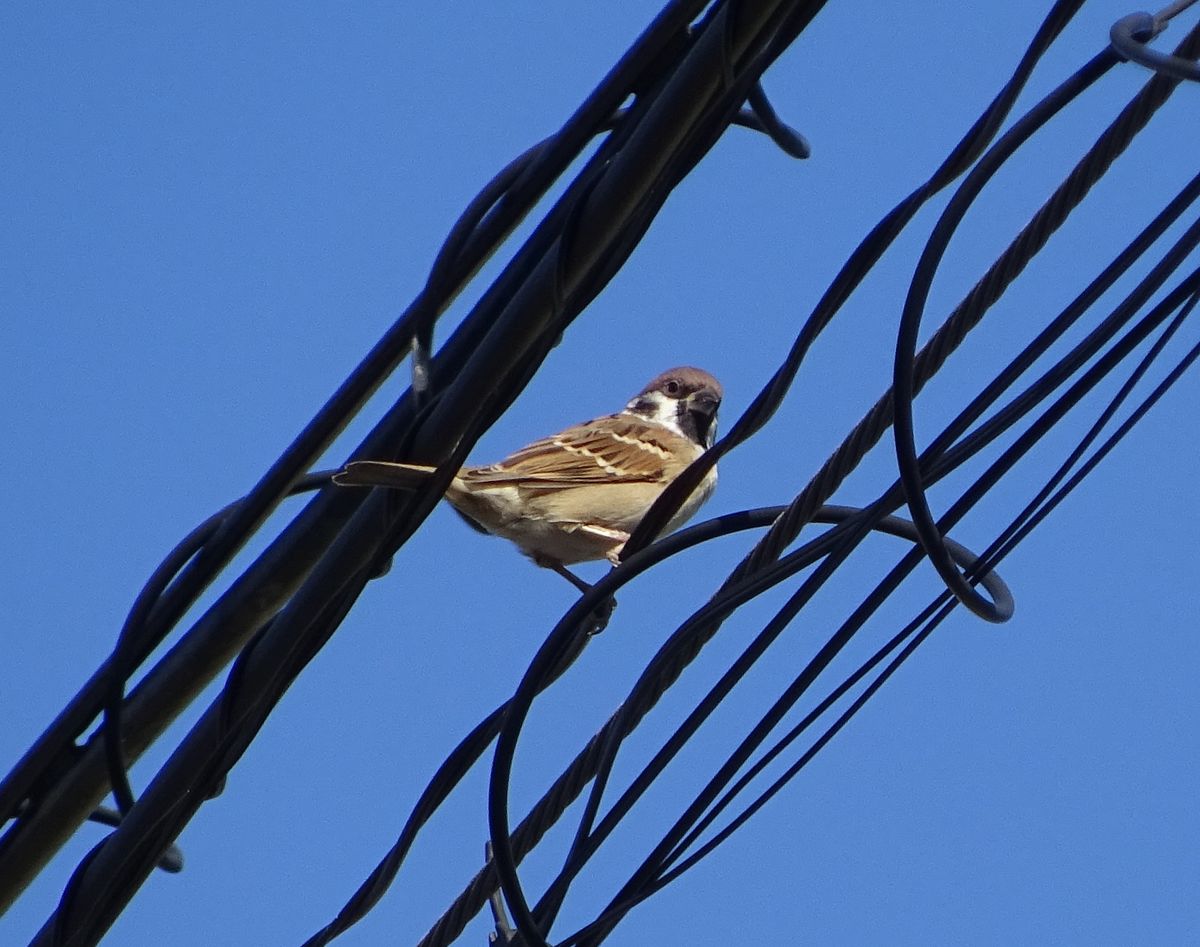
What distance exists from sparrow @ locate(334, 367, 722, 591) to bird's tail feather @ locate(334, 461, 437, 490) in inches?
94.2

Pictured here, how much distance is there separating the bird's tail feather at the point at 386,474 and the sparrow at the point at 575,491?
2393 millimetres

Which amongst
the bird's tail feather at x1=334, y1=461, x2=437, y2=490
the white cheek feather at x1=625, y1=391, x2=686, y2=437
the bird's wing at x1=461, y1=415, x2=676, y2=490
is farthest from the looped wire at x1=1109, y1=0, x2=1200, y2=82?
the white cheek feather at x1=625, y1=391, x2=686, y2=437

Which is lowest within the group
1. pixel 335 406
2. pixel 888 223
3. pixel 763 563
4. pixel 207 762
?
pixel 207 762

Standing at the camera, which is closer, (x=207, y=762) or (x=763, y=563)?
(x=763, y=563)

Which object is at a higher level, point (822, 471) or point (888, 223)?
point (888, 223)

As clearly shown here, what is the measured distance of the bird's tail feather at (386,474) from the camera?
3131 mm

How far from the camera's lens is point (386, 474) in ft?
10.4

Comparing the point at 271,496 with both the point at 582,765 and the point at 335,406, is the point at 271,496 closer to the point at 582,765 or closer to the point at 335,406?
the point at 335,406

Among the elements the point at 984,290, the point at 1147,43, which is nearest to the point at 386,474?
the point at 984,290

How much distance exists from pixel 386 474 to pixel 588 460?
3573 millimetres

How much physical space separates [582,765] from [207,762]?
31.2 inches

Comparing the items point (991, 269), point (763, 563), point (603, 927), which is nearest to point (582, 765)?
point (603, 927)

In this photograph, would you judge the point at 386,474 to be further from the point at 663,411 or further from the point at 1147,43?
the point at 663,411

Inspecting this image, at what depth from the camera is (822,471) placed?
296 cm
